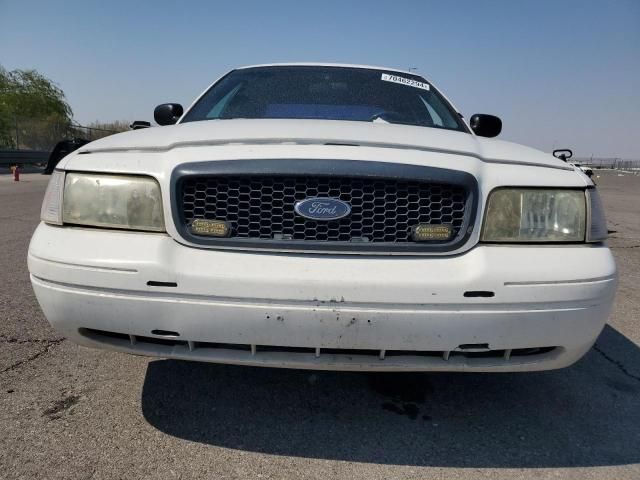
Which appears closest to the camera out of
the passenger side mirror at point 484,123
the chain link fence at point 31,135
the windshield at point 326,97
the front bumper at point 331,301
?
the front bumper at point 331,301

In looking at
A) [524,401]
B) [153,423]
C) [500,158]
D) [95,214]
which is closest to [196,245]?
[95,214]

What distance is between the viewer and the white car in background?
5.31 feet

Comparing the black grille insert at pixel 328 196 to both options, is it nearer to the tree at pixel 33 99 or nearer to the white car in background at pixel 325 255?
the white car in background at pixel 325 255

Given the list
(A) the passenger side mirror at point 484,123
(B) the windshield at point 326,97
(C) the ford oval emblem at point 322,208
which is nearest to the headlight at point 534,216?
A: (C) the ford oval emblem at point 322,208

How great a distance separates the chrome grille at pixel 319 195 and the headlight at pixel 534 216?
5.0 inches

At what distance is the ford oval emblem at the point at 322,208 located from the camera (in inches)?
66.9

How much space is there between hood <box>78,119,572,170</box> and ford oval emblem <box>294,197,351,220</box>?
232mm

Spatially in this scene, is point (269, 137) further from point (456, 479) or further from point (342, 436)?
point (456, 479)

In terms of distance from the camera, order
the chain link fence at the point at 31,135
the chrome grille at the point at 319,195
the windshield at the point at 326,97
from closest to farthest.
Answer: the chrome grille at the point at 319,195
the windshield at the point at 326,97
the chain link fence at the point at 31,135

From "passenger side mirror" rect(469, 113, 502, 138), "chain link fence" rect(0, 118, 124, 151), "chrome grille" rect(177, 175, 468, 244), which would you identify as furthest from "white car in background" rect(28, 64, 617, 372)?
"chain link fence" rect(0, 118, 124, 151)

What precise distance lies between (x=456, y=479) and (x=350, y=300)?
2.51ft

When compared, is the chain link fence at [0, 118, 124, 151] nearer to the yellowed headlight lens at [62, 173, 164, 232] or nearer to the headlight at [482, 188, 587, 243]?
the yellowed headlight lens at [62, 173, 164, 232]

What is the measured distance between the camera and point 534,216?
1.77 metres

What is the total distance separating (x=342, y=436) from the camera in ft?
6.34
